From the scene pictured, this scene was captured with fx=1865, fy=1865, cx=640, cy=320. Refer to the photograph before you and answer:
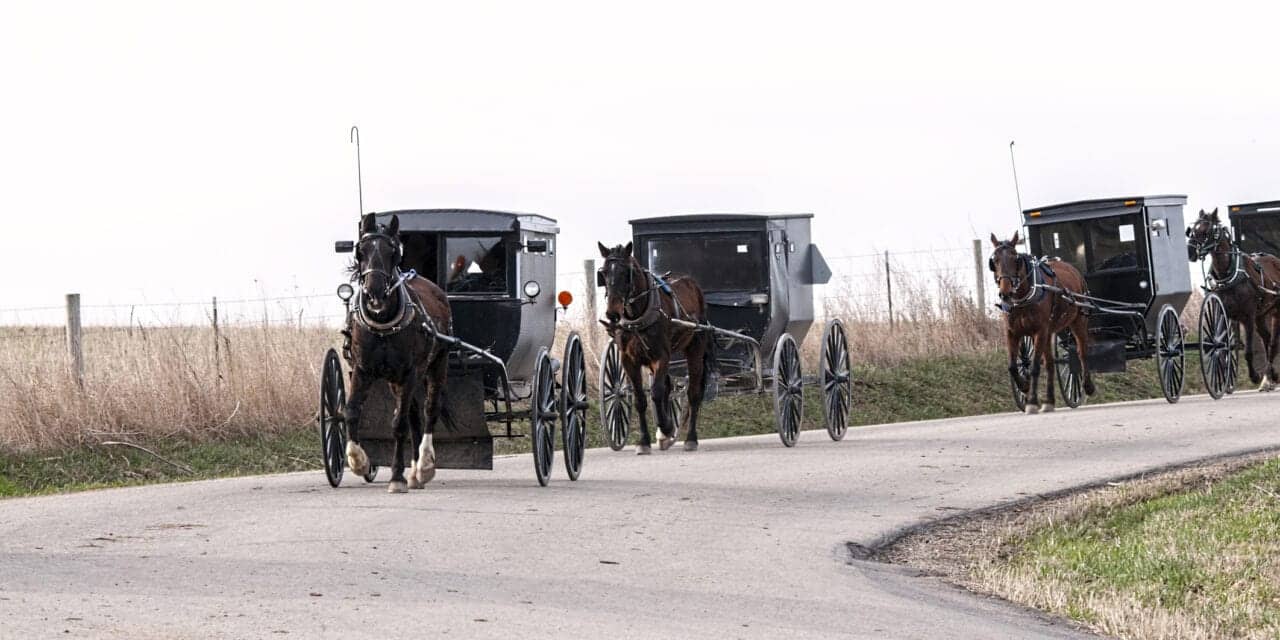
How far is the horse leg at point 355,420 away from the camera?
13258 mm

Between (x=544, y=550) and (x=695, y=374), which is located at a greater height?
(x=695, y=374)

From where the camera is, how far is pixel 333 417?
13945 mm

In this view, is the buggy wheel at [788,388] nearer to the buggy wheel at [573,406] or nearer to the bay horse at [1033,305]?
the buggy wheel at [573,406]

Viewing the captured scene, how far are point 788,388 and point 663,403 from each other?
1414 mm

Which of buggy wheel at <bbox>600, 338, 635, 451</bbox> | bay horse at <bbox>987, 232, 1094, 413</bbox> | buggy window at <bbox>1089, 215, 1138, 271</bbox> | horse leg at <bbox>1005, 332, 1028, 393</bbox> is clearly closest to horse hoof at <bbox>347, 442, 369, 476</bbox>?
buggy wheel at <bbox>600, 338, 635, 451</bbox>

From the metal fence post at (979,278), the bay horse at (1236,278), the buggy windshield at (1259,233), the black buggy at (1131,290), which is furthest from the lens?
the metal fence post at (979,278)

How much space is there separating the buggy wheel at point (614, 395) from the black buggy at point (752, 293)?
0.05 m

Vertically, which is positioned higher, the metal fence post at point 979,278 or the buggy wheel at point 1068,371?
the metal fence post at point 979,278

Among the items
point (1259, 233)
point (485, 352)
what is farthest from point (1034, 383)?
point (485, 352)

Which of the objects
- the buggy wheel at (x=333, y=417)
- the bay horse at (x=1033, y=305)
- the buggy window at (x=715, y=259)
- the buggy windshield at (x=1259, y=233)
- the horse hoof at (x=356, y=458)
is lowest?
the horse hoof at (x=356, y=458)

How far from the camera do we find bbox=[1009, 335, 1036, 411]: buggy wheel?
76.9 feet

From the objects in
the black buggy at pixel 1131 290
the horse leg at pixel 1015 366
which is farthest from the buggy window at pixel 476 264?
the black buggy at pixel 1131 290

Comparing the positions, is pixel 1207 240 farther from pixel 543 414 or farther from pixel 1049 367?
pixel 543 414

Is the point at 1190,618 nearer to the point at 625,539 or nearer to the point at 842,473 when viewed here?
the point at 625,539
